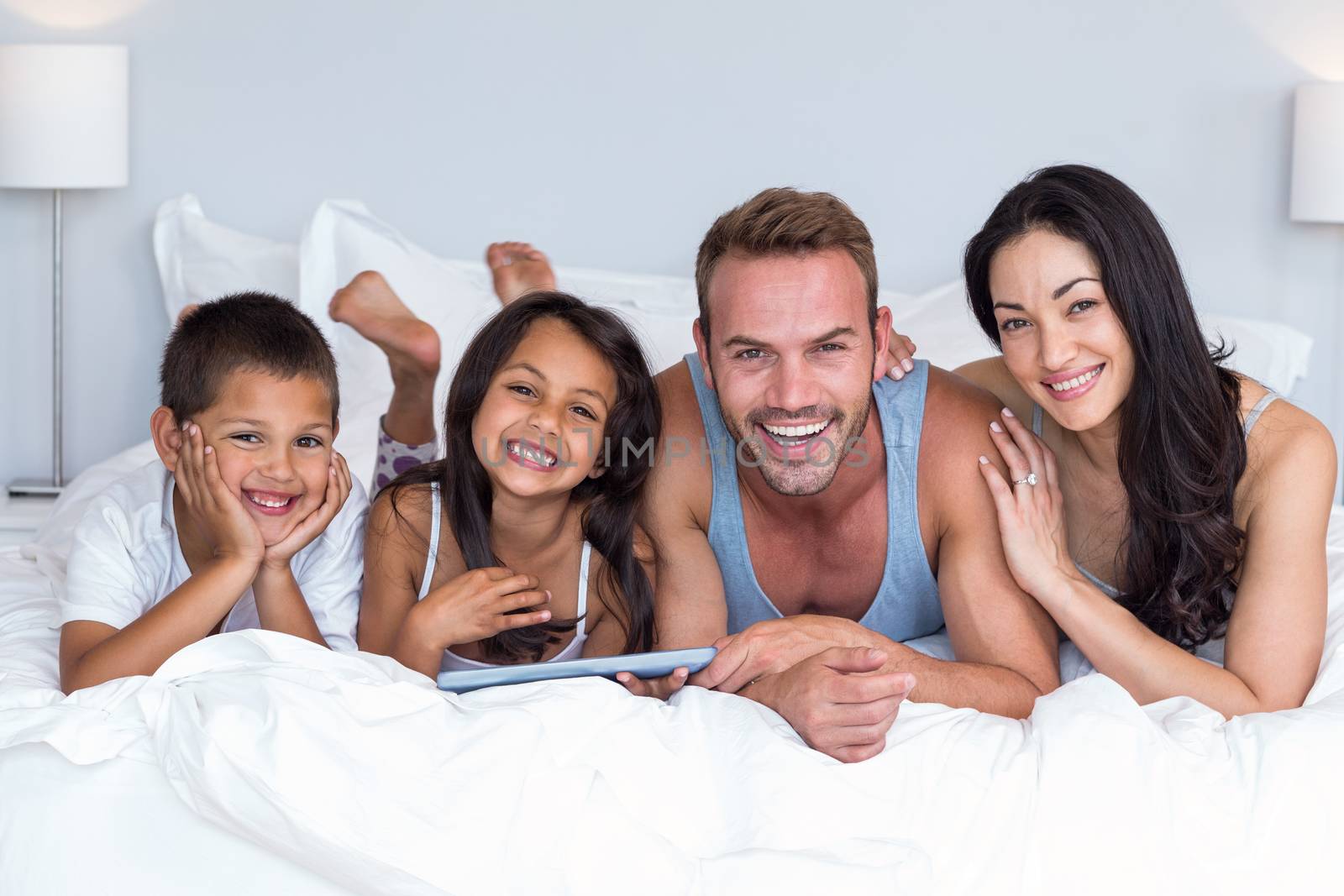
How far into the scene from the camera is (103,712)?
1.15 m

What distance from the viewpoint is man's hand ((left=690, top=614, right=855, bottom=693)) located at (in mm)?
1409

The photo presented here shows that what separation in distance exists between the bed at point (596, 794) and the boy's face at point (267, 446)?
329 millimetres

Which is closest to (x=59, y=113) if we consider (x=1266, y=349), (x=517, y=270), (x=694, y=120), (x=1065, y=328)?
(x=517, y=270)

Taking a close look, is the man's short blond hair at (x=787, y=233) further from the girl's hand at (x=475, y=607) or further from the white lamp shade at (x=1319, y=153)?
the white lamp shade at (x=1319, y=153)

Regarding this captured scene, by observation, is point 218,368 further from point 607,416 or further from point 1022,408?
point 1022,408

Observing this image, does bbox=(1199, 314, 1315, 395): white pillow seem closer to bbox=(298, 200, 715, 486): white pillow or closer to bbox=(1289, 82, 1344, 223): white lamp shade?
bbox=(1289, 82, 1344, 223): white lamp shade

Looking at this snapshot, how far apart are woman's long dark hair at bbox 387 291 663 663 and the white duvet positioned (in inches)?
17.7

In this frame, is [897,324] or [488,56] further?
[488,56]

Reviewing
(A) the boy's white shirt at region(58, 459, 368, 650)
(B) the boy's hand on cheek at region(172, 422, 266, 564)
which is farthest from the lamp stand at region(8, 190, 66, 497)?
(B) the boy's hand on cheek at region(172, 422, 266, 564)

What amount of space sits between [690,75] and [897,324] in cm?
81

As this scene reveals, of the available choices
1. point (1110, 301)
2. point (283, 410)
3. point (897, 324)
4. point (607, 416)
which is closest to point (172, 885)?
point (283, 410)

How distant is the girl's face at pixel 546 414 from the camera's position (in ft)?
5.13

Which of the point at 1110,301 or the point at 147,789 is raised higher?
the point at 1110,301

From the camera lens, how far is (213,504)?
4.83 ft
